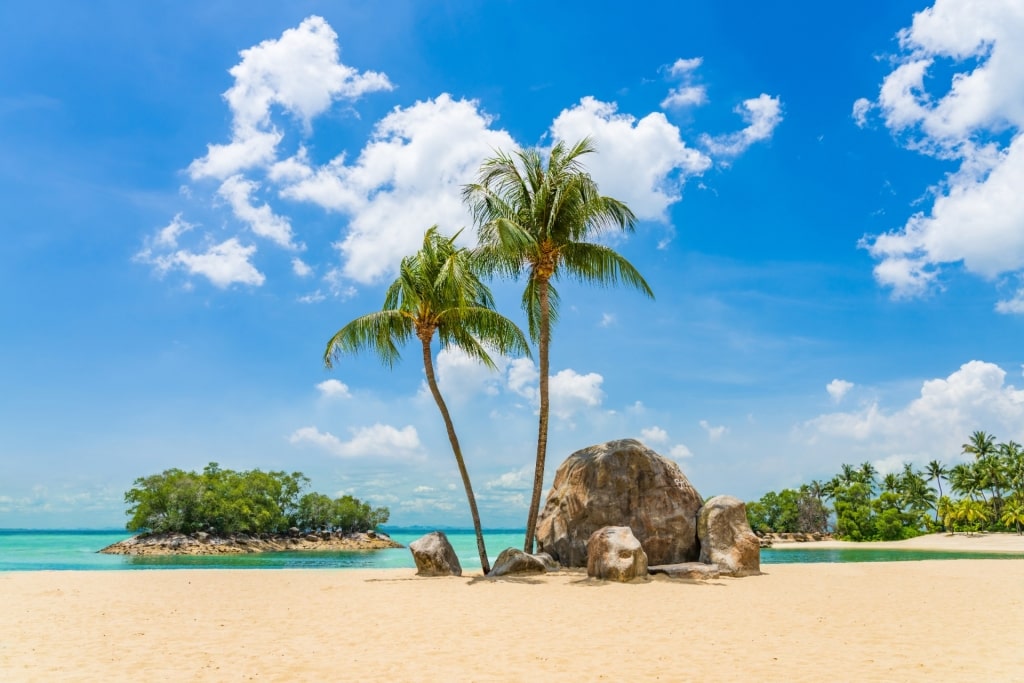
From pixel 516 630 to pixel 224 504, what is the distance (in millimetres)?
58675

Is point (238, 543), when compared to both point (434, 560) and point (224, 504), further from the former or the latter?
point (434, 560)

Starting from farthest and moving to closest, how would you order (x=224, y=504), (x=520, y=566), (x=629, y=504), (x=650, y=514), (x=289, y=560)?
(x=224, y=504), (x=289, y=560), (x=629, y=504), (x=650, y=514), (x=520, y=566)

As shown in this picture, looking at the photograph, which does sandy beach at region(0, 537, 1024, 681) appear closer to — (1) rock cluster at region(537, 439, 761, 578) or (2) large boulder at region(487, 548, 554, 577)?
(2) large boulder at region(487, 548, 554, 577)

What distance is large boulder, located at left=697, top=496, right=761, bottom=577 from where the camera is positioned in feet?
60.4

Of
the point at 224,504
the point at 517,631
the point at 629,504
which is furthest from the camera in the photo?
the point at 224,504

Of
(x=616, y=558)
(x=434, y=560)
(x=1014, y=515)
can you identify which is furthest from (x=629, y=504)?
(x=1014, y=515)

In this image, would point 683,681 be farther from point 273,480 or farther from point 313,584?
point 273,480

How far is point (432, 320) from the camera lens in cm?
2048

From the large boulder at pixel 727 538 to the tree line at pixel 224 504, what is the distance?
5332cm

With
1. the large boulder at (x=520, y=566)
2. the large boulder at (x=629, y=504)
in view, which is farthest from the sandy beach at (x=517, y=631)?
the large boulder at (x=629, y=504)

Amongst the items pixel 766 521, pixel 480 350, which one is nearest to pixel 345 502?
pixel 766 521

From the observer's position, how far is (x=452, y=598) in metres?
14.2

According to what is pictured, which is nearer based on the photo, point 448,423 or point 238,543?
point 448,423

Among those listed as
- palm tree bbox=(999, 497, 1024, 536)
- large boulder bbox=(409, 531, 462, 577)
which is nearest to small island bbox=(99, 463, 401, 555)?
large boulder bbox=(409, 531, 462, 577)
